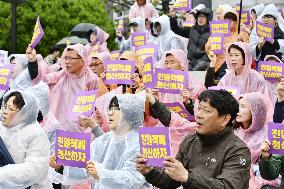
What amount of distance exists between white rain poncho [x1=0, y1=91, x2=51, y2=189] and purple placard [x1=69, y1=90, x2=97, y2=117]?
145 cm

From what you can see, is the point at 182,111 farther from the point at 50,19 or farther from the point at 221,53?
the point at 50,19

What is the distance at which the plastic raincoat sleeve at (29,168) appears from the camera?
6.70m

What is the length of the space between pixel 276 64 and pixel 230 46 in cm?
58

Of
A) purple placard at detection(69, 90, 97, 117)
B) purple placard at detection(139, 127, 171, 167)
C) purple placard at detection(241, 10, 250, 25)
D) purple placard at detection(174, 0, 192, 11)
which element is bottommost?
purple placard at detection(69, 90, 97, 117)

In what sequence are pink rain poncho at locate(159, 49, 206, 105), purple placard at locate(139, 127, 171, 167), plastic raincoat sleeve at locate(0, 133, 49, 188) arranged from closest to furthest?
purple placard at locate(139, 127, 171, 167), plastic raincoat sleeve at locate(0, 133, 49, 188), pink rain poncho at locate(159, 49, 206, 105)

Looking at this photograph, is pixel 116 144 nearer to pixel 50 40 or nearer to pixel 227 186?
pixel 227 186

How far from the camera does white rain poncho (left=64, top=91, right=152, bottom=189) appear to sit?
22.1 feet

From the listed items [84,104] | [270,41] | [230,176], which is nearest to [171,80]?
[84,104]

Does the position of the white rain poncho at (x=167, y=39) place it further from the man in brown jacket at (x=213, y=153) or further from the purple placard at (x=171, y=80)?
the man in brown jacket at (x=213, y=153)

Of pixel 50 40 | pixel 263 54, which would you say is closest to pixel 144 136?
pixel 263 54

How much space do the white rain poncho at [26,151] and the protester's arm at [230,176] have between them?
168 centimetres

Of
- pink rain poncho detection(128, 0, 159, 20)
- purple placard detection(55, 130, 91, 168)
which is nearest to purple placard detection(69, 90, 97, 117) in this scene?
purple placard detection(55, 130, 91, 168)

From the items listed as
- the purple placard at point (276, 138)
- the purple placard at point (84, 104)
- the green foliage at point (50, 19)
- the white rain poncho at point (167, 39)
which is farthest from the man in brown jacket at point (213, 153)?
the green foliage at point (50, 19)

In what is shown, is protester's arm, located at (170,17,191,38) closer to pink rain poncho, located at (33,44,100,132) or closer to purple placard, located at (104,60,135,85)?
pink rain poncho, located at (33,44,100,132)
